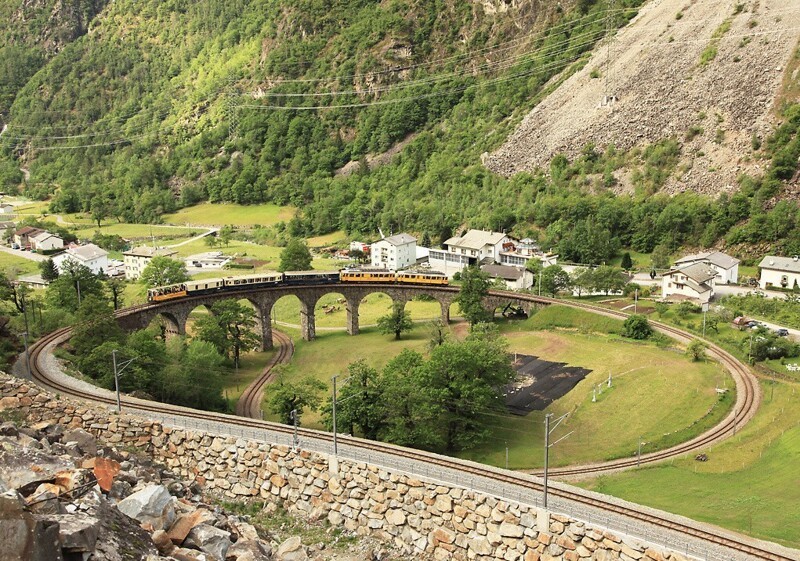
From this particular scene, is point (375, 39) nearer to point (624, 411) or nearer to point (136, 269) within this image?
point (136, 269)

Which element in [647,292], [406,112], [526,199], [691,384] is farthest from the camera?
[406,112]

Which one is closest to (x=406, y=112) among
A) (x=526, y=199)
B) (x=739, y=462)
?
(x=526, y=199)

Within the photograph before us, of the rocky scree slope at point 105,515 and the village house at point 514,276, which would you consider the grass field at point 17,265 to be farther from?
the rocky scree slope at point 105,515

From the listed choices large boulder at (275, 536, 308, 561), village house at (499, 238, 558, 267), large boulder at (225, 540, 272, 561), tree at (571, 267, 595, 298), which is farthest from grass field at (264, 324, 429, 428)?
large boulder at (225, 540, 272, 561)

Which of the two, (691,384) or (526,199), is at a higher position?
(526,199)

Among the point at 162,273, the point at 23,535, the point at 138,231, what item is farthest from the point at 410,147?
the point at 23,535

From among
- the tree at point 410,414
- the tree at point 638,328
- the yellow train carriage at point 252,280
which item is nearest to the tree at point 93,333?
the yellow train carriage at point 252,280

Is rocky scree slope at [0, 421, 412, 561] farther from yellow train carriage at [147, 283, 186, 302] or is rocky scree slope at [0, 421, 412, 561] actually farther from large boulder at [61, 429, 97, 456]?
yellow train carriage at [147, 283, 186, 302]
